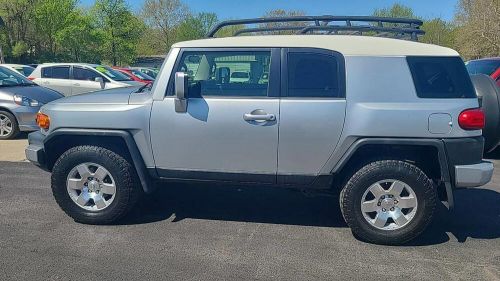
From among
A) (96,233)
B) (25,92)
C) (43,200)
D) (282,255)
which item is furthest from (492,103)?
(25,92)

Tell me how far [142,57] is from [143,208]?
4406 cm

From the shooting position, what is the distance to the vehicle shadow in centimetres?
416

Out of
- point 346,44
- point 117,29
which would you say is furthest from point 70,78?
point 117,29

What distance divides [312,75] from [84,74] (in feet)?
33.5

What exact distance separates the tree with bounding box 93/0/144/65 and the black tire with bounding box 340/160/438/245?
3699 centimetres

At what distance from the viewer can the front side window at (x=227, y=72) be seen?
3854 mm

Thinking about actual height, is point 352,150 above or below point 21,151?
above

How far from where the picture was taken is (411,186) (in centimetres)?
368

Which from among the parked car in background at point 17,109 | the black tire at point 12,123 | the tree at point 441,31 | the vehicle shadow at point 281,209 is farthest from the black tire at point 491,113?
the tree at point 441,31

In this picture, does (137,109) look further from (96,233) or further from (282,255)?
(282,255)

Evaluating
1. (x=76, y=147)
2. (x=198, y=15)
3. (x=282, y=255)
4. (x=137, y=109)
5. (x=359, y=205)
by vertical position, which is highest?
(x=198, y=15)

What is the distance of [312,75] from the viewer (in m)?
3.78

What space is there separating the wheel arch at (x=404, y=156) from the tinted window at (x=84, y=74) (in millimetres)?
10181

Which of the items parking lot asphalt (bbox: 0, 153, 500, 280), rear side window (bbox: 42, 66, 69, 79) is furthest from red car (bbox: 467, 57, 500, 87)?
rear side window (bbox: 42, 66, 69, 79)
